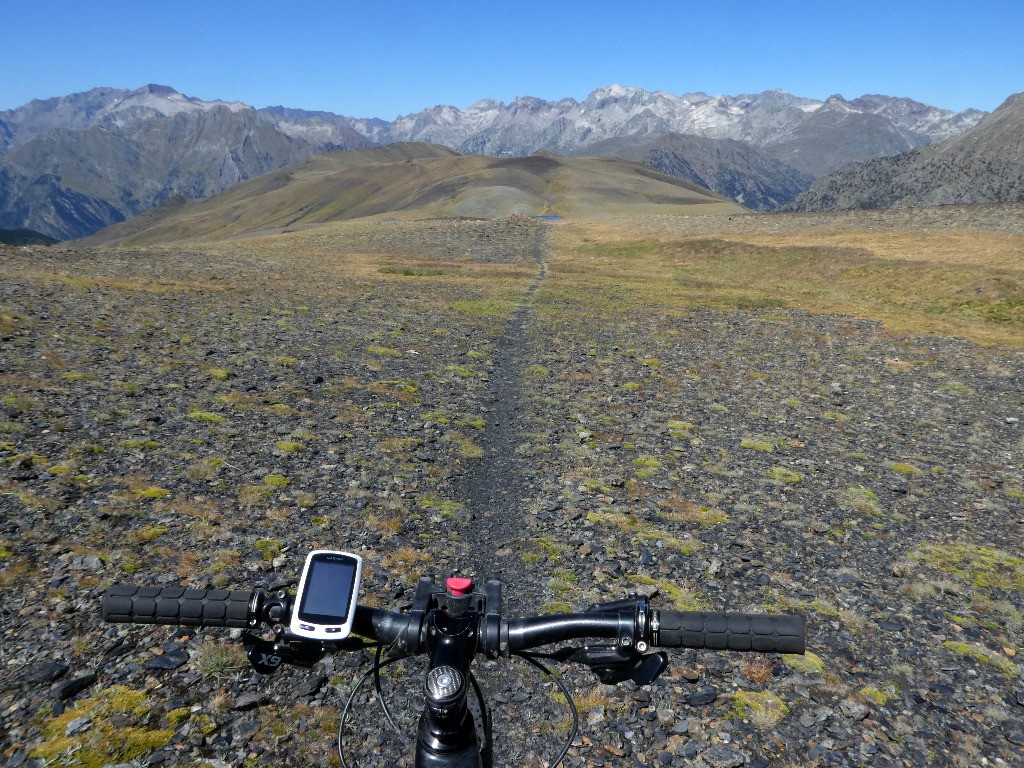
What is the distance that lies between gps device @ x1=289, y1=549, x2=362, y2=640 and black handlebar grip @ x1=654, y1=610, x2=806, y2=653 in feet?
6.34

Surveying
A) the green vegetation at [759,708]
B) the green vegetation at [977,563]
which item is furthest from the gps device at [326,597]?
the green vegetation at [977,563]

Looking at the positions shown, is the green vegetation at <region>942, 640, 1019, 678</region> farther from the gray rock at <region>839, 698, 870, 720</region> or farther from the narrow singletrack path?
the narrow singletrack path

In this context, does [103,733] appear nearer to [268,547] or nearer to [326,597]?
[268,547]

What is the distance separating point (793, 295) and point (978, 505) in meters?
39.0

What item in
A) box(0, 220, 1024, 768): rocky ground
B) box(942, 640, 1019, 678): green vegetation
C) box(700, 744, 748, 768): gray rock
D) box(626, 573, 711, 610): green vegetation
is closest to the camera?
box(700, 744, 748, 768): gray rock

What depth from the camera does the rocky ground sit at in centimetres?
813

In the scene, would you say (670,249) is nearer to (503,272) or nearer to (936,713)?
(503,272)

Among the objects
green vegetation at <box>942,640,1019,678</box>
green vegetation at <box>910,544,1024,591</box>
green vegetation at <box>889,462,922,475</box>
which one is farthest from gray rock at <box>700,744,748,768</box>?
green vegetation at <box>889,462,922,475</box>

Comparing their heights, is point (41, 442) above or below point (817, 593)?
above

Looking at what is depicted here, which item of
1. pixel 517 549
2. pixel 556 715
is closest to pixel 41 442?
pixel 517 549

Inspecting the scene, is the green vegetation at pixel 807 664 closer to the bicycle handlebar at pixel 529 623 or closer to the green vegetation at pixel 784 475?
the bicycle handlebar at pixel 529 623

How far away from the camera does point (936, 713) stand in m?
8.69

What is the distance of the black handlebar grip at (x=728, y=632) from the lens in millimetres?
3852

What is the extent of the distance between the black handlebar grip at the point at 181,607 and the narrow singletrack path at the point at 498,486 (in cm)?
816
